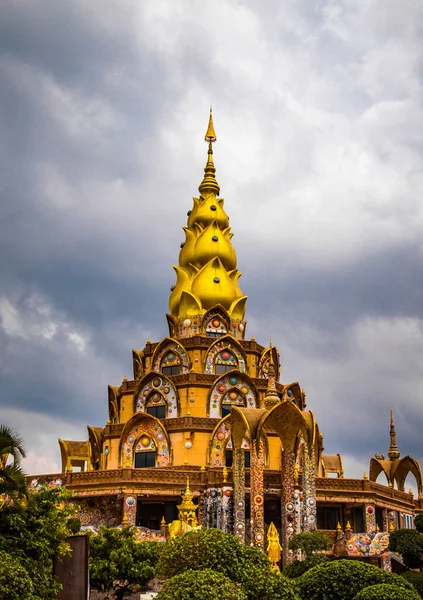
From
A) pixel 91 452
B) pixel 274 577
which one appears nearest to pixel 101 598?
pixel 274 577

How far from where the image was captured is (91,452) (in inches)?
1951

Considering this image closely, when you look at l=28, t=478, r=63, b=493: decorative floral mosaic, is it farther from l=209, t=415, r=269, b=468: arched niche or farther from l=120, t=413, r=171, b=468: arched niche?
l=209, t=415, r=269, b=468: arched niche

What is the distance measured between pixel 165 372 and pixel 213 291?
19.3 ft

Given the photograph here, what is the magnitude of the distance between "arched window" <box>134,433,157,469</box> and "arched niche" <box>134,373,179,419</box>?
85.0 inches

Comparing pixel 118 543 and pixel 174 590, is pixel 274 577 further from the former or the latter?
pixel 118 543

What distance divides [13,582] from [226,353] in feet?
100

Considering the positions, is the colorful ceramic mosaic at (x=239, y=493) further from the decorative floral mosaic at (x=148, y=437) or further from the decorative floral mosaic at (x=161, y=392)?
the decorative floral mosaic at (x=161, y=392)

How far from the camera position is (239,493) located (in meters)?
36.8

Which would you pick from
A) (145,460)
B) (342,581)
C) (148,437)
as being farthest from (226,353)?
(342,581)

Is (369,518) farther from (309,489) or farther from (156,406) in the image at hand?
(156,406)

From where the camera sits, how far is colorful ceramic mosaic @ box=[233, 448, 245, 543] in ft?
118

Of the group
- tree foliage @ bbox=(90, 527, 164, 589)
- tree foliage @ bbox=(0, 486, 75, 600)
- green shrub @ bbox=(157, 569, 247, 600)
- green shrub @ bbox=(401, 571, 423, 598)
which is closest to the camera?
green shrub @ bbox=(157, 569, 247, 600)

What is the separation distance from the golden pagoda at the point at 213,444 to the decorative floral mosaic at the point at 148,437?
0.17 ft

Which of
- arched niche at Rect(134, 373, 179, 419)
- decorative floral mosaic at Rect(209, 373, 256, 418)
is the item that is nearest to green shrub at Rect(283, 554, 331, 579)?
decorative floral mosaic at Rect(209, 373, 256, 418)
